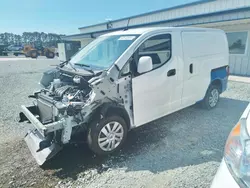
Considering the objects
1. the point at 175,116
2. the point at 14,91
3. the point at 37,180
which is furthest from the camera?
the point at 14,91

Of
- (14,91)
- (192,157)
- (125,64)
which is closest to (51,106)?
(125,64)

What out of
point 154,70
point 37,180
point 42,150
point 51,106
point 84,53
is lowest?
point 37,180

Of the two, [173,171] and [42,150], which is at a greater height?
[42,150]

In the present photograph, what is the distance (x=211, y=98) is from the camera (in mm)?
4898

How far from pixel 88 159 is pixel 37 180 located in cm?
77

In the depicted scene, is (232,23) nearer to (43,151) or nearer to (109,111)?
(109,111)

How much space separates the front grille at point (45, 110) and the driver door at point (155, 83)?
4.58 ft

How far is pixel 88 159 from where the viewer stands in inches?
116

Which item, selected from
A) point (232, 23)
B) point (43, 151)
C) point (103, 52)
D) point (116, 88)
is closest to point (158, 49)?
point (103, 52)

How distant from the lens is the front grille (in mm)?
2902

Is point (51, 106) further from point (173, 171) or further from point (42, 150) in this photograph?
point (173, 171)

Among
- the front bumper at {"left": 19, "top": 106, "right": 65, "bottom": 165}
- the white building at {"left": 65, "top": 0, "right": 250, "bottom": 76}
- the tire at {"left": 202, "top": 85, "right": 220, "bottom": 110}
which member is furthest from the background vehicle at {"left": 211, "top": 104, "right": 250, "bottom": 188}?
the white building at {"left": 65, "top": 0, "right": 250, "bottom": 76}

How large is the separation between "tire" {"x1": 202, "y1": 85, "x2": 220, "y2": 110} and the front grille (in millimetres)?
3791

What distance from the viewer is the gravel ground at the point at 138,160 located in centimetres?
247
